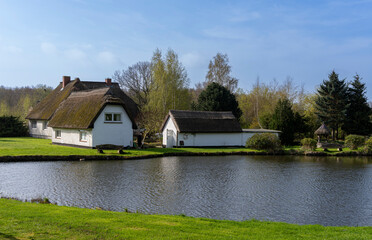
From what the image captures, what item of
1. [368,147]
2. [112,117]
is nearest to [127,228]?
[112,117]

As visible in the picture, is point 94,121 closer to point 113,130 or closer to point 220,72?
Answer: point 113,130

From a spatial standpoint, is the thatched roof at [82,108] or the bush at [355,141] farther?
the bush at [355,141]

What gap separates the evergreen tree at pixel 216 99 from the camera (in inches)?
1829

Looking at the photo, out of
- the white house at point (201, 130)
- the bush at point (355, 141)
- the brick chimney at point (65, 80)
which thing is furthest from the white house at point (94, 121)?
the bush at point (355, 141)

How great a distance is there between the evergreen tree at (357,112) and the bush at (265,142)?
15803 millimetres

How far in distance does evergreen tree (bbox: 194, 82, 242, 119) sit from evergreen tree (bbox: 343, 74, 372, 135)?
15.1 m

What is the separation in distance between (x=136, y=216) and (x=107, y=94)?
24.1 metres

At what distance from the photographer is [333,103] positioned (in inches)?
1818

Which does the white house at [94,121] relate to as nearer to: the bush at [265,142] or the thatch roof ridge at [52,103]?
the thatch roof ridge at [52,103]

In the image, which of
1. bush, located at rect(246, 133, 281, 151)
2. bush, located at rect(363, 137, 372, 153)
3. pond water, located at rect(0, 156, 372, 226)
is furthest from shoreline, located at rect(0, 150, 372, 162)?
pond water, located at rect(0, 156, 372, 226)

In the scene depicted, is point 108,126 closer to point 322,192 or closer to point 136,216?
point 322,192

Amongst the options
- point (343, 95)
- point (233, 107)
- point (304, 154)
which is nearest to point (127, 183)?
point (304, 154)

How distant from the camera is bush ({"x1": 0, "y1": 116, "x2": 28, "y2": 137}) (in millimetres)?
→ 46531

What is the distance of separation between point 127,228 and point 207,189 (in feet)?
28.4
